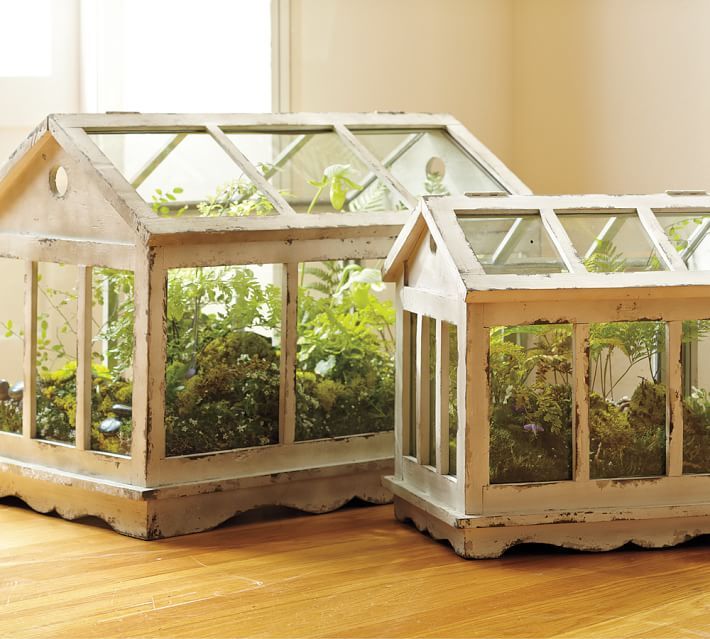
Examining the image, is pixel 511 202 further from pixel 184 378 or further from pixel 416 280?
pixel 184 378

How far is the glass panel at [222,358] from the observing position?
2.77m

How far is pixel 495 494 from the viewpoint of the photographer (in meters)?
2.53

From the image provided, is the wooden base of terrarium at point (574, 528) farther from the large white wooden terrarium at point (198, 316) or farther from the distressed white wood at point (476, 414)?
the large white wooden terrarium at point (198, 316)

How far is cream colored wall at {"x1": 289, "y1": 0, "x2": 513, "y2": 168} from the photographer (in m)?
4.15

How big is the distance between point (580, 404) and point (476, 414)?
25cm

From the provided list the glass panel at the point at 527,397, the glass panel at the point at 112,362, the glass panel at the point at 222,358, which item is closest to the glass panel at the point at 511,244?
the glass panel at the point at 527,397

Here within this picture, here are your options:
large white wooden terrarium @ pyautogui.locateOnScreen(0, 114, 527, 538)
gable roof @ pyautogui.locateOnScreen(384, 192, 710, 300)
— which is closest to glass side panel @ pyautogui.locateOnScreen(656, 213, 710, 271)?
gable roof @ pyautogui.locateOnScreen(384, 192, 710, 300)

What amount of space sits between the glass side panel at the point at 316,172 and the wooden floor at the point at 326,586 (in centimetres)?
92

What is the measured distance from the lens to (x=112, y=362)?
2855mm

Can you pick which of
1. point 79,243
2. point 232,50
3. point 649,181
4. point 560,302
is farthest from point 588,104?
point 79,243

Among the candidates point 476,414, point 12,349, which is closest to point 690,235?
point 476,414

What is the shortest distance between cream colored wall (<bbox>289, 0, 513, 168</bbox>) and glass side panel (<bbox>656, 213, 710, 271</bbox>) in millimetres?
1740

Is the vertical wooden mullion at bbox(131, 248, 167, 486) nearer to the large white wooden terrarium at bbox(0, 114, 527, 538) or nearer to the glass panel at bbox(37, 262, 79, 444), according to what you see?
the large white wooden terrarium at bbox(0, 114, 527, 538)

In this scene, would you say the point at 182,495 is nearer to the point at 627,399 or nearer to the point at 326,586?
the point at 326,586
